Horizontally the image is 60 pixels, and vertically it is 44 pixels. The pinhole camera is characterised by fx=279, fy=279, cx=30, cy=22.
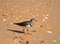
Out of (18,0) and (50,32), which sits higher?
(18,0)

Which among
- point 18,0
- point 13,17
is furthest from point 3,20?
point 18,0

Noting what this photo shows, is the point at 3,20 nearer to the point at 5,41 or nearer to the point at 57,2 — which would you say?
the point at 5,41

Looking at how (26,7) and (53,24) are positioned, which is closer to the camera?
(53,24)

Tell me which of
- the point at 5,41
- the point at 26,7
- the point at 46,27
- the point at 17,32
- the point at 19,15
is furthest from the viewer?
the point at 26,7

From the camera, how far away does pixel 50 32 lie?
10336 mm

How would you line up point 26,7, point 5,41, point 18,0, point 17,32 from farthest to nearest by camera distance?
point 18,0 → point 26,7 → point 17,32 → point 5,41

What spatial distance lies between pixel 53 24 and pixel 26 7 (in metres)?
2.26

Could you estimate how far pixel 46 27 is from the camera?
1079cm

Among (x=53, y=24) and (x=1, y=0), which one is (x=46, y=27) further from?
(x=1, y=0)

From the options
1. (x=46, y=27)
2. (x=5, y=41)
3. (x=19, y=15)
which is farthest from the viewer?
(x=19, y=15)

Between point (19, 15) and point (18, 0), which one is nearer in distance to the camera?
point (19, 15)

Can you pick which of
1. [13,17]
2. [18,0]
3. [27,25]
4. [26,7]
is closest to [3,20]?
[13,17]

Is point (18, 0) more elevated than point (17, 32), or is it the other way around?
point (18, 0)

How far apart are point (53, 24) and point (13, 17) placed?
166 cm
